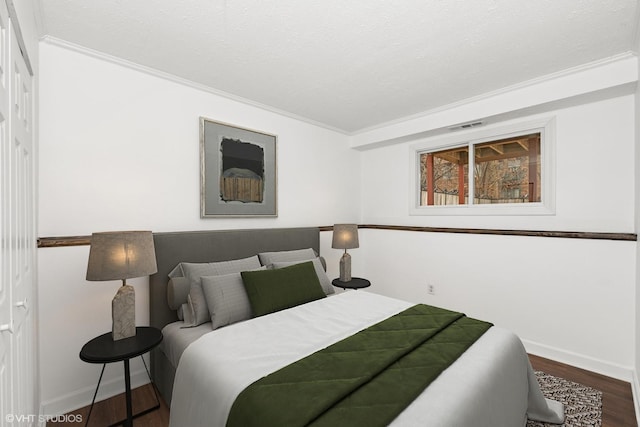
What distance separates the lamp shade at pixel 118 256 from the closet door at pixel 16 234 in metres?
0.29

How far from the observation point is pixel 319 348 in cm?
170

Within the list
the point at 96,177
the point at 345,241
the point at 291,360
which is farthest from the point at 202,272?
the point at 345,241

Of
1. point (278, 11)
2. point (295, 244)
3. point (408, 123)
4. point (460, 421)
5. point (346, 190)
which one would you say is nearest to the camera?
point (460, 421)

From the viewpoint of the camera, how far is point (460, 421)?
1.19 metres

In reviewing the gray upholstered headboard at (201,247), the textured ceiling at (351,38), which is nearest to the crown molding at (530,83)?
the textured ceiling at (351,38)

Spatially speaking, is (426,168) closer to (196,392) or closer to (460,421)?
(460,421)

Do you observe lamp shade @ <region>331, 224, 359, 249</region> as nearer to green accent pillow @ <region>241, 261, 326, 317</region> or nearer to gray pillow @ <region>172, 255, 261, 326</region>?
green accent pillow @ <region>241, 261, 326, 317</region>

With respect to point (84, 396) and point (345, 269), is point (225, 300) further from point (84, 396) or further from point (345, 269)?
point (345, 269)

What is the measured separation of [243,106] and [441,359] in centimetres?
282

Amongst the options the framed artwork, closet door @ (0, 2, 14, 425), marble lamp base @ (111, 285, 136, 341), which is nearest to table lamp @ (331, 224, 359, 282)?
the framed artwork

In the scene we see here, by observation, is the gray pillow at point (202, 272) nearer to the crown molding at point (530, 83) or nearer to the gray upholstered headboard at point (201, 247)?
the gray upholstered headboard at point (201, 247)

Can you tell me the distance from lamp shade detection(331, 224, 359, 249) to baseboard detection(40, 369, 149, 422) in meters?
2.17

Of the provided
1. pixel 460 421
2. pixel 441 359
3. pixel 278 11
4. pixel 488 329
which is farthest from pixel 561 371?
pixel 278 11

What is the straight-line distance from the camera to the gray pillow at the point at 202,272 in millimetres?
2205
